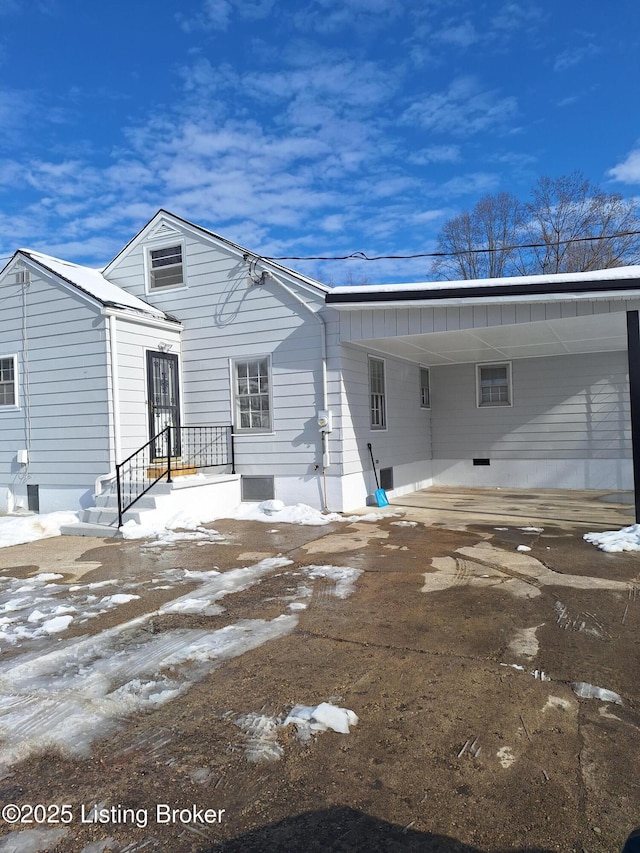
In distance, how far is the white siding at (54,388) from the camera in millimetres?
10148

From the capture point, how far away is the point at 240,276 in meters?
10.8

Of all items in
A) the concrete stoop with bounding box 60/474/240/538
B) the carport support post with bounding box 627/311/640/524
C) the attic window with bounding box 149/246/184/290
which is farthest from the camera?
the attic window with bounding box 149/246/184/290

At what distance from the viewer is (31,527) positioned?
8.97 metres

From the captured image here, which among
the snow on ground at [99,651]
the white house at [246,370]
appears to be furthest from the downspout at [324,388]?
the snow on ground at [99,651]

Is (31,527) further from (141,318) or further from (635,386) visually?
(635,386)

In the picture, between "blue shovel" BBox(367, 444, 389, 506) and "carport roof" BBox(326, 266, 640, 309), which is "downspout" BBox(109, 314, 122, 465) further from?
"blue shovel" BBox(367, 444, 389, 506)

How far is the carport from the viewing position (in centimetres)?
792

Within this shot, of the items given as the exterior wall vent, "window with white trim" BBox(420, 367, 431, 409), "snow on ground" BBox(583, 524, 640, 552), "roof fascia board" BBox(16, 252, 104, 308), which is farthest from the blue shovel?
"roof fascia board" BBox(16, 252, 104, 308)

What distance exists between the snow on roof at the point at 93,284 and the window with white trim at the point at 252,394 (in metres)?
1.96

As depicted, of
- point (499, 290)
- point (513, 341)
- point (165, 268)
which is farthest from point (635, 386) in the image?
point (165, 268)

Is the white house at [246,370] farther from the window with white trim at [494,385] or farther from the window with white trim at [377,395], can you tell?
the window with white trim at [494,385]

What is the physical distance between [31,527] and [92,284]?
474cm

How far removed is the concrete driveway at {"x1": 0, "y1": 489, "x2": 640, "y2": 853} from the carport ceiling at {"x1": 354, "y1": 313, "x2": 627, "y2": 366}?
3.92m

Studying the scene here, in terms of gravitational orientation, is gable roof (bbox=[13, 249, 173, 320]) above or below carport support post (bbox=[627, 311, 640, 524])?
above
